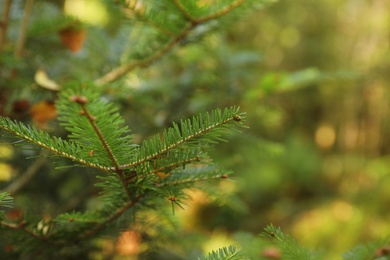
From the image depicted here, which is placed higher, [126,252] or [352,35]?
[352,35]

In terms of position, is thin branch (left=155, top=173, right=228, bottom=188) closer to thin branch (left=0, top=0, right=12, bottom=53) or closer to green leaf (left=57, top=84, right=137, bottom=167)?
green leaf (left=57, top=84, right=137, bottom=167)

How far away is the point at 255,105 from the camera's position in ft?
2.81

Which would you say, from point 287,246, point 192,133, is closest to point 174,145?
point 192,133

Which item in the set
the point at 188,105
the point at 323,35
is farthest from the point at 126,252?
the point at 323,35

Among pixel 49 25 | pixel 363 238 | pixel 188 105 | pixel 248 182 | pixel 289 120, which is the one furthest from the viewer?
pixel 289 120

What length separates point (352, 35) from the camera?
3512mm

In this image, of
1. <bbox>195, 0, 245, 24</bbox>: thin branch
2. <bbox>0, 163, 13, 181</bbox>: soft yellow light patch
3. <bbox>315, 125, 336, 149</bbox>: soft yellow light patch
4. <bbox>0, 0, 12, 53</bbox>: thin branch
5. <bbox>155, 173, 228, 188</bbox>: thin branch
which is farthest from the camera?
<bbox>315, 125, 336, 149</bbox>: soft yellow light patch

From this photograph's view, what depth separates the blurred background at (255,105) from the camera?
26.1 inches

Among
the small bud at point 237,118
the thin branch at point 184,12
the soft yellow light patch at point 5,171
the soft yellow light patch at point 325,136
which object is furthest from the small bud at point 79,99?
the soft yellow light patch at point 325,136

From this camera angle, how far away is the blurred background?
663 mm

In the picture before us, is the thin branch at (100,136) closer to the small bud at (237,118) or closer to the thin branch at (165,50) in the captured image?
the small bud at (237,118)

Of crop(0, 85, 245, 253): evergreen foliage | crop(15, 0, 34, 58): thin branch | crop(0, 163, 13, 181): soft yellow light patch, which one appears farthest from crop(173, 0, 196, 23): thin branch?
→ crop(0, 163, 13, 181): soft yellow light patch

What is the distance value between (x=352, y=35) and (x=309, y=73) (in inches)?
123

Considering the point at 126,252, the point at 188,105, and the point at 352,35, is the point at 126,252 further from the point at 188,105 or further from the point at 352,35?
the point at 352,35
